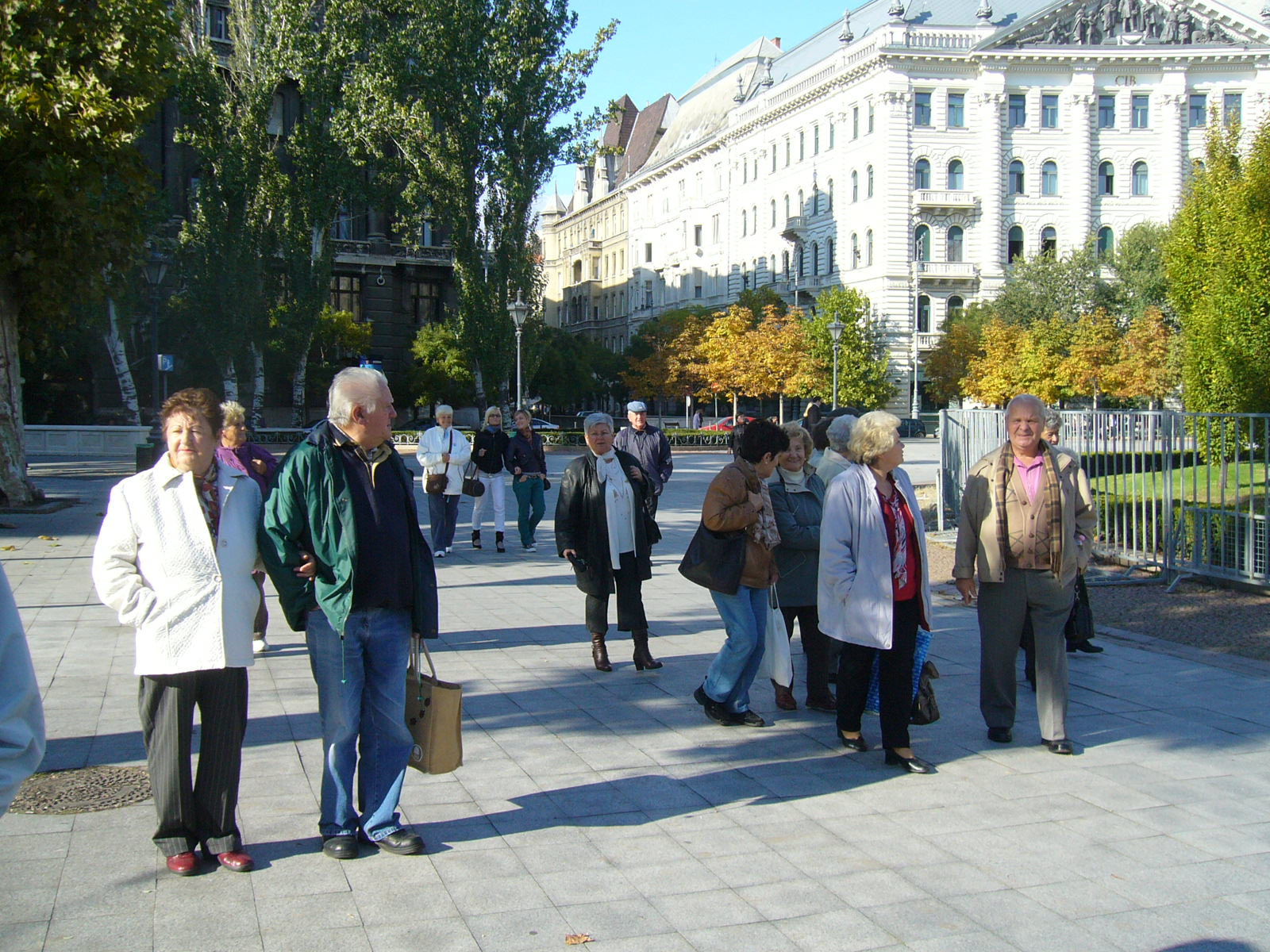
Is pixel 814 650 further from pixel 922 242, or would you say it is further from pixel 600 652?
pixel 922 242

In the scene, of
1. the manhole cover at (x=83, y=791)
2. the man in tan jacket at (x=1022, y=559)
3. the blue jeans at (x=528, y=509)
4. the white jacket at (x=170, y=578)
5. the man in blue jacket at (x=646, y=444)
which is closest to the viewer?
the white jacket at (x=170, y=578)

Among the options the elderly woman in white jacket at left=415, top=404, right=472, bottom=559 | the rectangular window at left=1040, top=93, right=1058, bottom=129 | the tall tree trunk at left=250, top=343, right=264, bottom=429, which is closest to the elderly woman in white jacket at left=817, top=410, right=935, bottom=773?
the elderly woman in white jacket at left=415, top=404, right=472, bottom=559

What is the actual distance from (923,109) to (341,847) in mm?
66601

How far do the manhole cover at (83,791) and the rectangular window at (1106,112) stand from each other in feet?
233

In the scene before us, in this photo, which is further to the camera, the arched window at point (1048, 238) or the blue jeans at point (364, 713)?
the arched window at point (1048, 238)

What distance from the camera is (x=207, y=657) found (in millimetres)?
4438

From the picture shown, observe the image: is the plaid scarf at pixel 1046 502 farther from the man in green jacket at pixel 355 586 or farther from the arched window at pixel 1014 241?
the arched window at pixel 1014 241

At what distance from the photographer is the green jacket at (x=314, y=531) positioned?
4.51 metres

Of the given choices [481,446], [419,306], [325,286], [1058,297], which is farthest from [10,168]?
[1058,297]

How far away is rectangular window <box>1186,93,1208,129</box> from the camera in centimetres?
6725

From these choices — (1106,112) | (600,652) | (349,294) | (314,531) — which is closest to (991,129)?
(1106,112)

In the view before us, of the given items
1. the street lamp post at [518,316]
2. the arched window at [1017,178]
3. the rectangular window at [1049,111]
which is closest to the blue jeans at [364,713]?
the street lamp post at [518,316]

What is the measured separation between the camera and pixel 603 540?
8.20m

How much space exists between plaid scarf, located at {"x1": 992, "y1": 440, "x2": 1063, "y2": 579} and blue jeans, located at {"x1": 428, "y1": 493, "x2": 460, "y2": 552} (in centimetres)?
909
